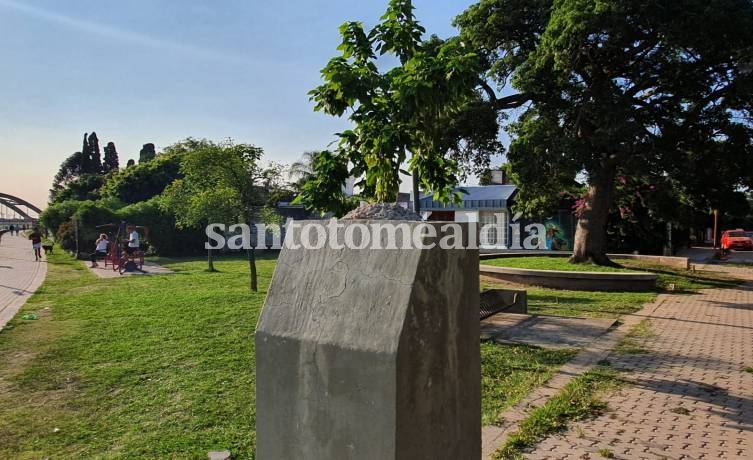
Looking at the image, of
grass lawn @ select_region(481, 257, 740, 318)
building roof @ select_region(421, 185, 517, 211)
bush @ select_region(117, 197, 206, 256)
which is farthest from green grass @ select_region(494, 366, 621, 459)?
bush @ select_region(117, 197, 206, 256)

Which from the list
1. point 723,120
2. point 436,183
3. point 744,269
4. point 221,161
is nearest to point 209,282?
point 221,161

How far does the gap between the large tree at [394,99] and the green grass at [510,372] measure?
2.06m

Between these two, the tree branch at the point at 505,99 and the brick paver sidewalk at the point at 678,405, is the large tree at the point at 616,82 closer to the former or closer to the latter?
the tree branch at the point at 505,99

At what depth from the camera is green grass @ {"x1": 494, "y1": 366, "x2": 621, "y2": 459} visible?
4.05m

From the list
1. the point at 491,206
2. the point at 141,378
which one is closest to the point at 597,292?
the point at 141,378

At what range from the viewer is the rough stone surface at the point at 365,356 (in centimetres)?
193

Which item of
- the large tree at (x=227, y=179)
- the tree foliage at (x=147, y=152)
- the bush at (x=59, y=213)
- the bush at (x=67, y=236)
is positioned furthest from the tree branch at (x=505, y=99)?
the tree foliage at (x=147, y=152)

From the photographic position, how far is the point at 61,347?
282 inches

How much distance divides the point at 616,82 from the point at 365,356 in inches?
578

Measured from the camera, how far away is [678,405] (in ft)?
16.3

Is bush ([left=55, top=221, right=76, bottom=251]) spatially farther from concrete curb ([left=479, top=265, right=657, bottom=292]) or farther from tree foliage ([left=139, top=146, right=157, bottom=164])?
tree foliage ([left=139, top=146, right=157, bottom=164])

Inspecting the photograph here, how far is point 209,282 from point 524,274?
875 centimetres

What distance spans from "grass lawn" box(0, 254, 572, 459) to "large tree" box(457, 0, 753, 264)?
7.65m

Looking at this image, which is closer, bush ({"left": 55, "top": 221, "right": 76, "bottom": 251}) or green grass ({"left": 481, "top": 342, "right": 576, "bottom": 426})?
green grass ({"left": 481, "top": 342, "right": 576, "bottom": 426})
